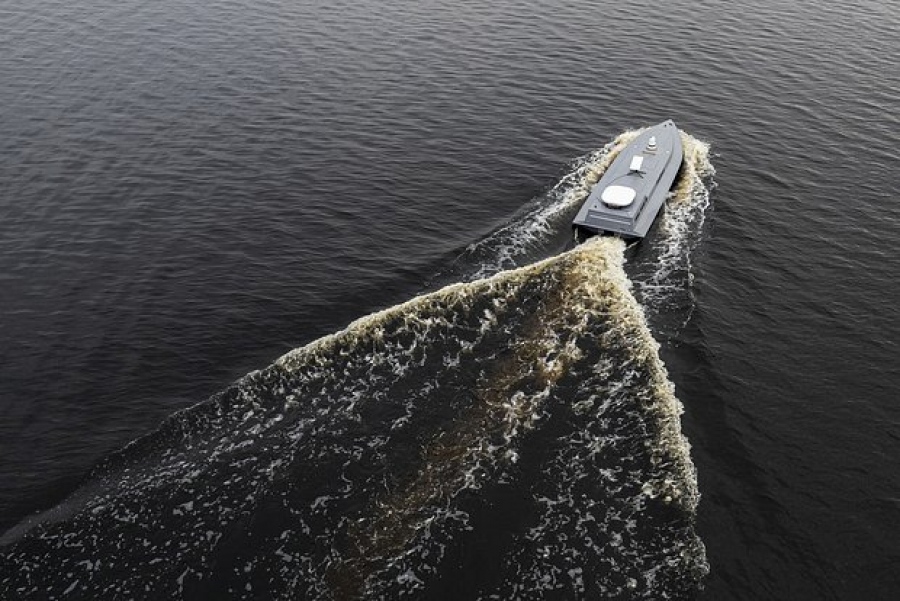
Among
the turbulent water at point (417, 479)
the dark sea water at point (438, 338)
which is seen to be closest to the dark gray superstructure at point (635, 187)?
the dark sea water at point (438, 338)

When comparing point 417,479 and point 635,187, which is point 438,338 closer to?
point 417,479

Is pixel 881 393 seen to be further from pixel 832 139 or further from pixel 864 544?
pixel 832 139

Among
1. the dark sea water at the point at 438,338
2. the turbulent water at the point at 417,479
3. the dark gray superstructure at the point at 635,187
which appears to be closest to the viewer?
the turbulent water at the point at 417,479

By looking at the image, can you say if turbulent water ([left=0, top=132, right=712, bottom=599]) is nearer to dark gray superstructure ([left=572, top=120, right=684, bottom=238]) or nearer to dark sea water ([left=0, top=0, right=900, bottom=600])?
dark sea water ([left=0, top=0, right=900, bottom=600])

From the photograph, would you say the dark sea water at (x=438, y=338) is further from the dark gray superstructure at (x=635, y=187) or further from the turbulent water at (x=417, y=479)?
the dark gray superstructure at (x=635, y=187)

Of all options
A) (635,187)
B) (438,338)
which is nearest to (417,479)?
(438,338)

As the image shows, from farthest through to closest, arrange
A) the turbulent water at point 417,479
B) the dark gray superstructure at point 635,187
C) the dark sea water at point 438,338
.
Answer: the dark gray superstructure at point 635,187, the dark sea water at point 438,338, the turbulent water at point 417,479

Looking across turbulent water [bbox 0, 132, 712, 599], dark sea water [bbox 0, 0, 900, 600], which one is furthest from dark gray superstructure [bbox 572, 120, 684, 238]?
turbulent water [bbox 0, 132, 712, 599]
